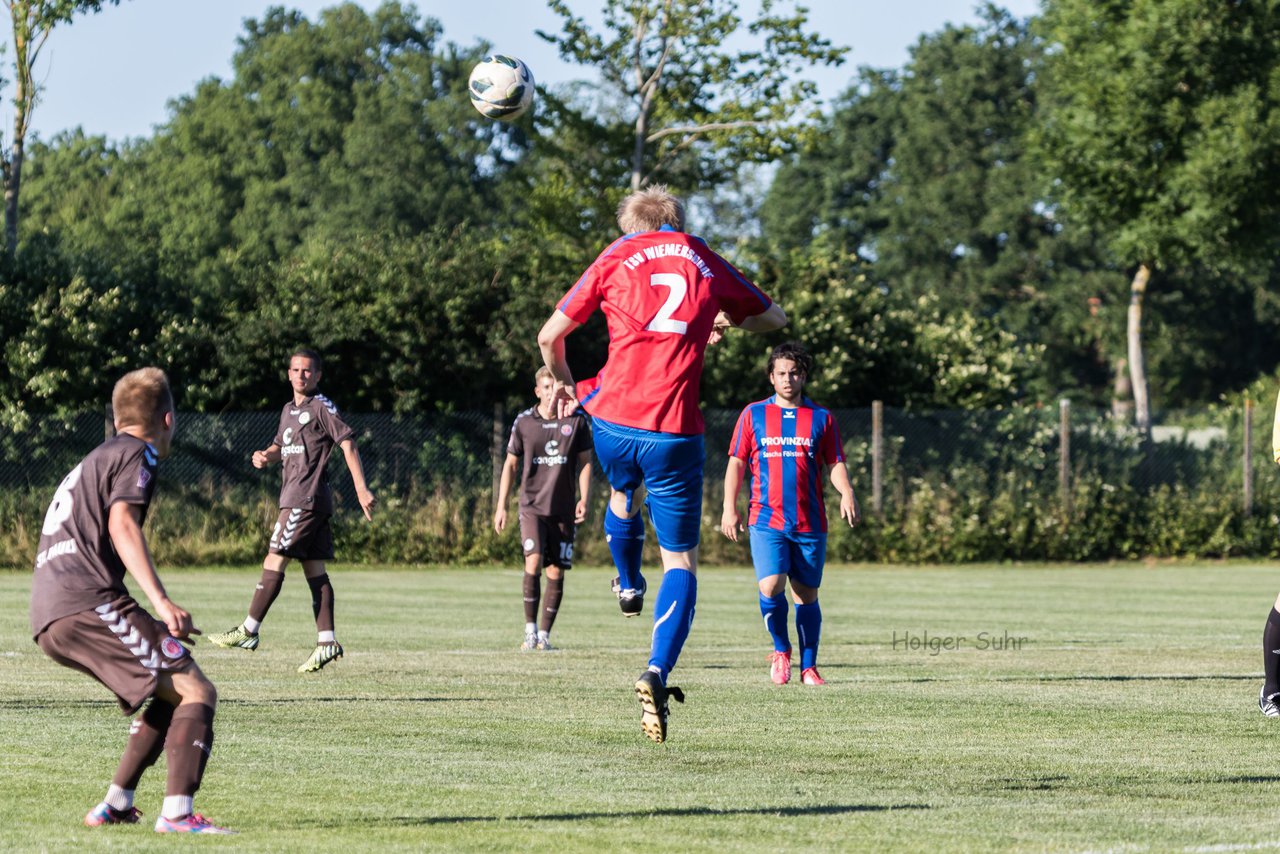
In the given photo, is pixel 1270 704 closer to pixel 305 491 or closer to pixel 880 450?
pixel 305 491

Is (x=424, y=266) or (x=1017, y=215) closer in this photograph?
(x=424, y=266)

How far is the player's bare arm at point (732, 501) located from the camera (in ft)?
32.5

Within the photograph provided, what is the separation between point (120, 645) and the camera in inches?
218

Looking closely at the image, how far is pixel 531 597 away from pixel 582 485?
0.97 metres

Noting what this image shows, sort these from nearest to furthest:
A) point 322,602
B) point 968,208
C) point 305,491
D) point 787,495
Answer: point 787,495 < point 322,602 < point 305,491 < point 968,208

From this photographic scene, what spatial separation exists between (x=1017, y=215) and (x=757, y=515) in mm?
53031

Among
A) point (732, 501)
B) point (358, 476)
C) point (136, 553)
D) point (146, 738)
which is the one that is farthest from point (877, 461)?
point (136, 553)

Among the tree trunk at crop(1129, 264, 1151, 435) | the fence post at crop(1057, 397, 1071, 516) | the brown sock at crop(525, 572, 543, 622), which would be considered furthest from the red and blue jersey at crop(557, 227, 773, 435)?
the tree trunk at crop(1129, 264, 1151, 435)

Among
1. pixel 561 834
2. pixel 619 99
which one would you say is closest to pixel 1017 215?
pixel 619 99

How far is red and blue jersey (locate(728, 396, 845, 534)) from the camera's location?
10.8 meters

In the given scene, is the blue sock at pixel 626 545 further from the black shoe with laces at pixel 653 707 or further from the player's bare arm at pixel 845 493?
the player's bare arm at pixel 845 493

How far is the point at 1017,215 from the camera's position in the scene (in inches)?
2430

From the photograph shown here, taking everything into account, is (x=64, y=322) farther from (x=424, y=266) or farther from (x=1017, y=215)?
(x=1017, y=215)

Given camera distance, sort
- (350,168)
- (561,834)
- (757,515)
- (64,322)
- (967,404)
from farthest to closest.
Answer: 1. (350,168)
2. (967,404)
3. (64,322)
4. (757,515)
5. (561,834)
